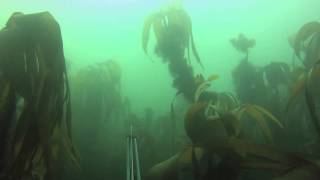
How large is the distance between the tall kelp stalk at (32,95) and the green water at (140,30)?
2.08 m

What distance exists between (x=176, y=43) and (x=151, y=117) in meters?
0.86

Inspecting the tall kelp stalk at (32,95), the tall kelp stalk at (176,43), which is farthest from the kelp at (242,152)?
the tall kelp stalk at (176,43)

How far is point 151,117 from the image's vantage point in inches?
134

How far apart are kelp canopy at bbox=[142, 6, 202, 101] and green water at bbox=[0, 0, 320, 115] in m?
0.98

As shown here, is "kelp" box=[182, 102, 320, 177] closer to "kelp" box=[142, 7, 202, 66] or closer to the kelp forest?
the kelp forest

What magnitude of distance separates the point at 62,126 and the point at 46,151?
228 millimetres

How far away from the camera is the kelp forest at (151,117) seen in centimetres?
161

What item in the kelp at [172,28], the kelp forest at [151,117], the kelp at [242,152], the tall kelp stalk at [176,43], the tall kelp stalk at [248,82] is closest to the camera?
the kelp at [242,152]

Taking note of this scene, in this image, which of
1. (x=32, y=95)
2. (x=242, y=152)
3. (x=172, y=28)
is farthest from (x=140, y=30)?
(x=242, y=152)

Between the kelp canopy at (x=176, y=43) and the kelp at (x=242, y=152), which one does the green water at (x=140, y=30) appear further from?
the kelp at (x=242, y=152)

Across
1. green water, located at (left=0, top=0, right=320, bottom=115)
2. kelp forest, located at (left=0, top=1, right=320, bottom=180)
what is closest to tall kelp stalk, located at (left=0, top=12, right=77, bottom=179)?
kelp forest, located at (left=0, top=1, right=320, bottom=180)

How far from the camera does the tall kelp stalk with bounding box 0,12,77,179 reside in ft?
5.38

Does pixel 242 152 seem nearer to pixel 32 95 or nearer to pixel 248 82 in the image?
pixel 32 95

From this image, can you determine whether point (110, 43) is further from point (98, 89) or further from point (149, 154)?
point (149, 154)
